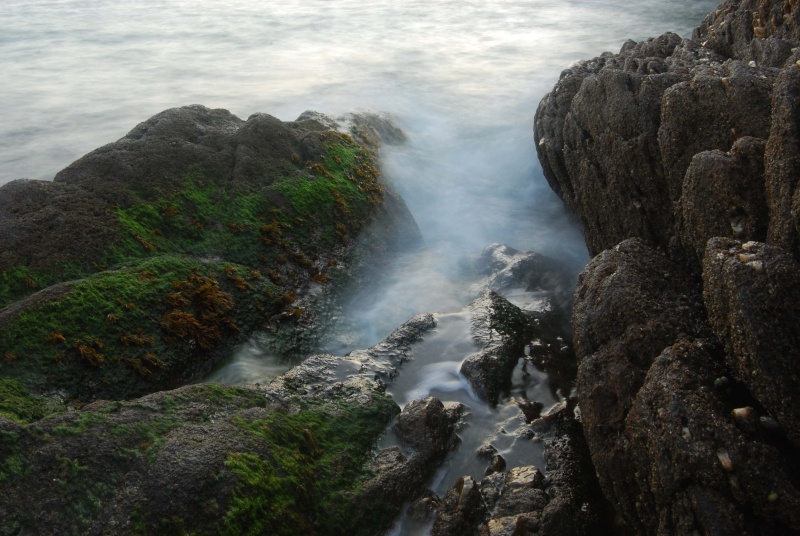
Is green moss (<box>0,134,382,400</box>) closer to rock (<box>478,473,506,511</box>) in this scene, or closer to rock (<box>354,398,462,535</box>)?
rock (<box>354,398,462,535</box>)

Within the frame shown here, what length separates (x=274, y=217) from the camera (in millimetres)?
7750

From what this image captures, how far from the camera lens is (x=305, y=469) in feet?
15.5

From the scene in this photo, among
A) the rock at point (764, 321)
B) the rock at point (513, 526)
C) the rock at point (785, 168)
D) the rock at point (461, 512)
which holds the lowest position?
the rock at point (461, 512)

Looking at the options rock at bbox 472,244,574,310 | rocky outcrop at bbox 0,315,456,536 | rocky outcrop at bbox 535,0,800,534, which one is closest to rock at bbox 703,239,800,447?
rocky outcrop at bbox 535,0,800,534

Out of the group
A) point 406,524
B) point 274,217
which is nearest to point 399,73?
point 274,217

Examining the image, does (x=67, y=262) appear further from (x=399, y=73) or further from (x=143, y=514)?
(x=399, y=73)

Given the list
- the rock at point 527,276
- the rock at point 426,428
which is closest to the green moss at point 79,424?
the rock at point 426,428

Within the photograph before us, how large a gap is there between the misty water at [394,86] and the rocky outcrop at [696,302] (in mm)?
1479

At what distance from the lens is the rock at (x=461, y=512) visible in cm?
471

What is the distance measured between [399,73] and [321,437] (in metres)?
14.2

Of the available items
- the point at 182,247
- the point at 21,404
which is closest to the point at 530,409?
the point at 182,247

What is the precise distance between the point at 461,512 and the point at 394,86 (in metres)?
13.2

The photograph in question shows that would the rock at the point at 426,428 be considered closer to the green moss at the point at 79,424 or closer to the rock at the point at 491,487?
the rock at the point at 491,487

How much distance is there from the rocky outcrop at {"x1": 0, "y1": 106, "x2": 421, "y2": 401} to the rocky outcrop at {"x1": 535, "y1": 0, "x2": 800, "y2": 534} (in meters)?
Answer: 3.08
